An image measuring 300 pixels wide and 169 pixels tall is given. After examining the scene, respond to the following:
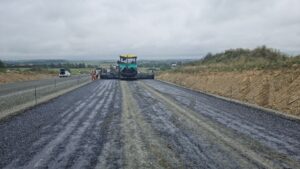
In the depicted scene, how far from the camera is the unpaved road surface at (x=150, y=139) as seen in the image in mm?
8953

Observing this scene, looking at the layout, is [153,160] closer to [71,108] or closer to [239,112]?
[239,112]

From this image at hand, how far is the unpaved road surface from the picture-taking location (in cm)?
895

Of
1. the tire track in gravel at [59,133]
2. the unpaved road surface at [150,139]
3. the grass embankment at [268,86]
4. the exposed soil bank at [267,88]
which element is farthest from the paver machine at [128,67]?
the unpaved road surface at [150,139]

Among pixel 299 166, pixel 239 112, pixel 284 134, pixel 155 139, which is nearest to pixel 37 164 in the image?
pixel 155 139

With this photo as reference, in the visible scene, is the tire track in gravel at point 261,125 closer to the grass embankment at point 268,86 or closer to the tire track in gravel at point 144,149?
the grass embankment at point 268,86

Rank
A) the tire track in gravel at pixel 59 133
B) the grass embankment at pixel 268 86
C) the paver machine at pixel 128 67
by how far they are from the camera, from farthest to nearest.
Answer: the paver machine at pixel 128 67 < the grass embankment at pixel 268 86 < the tire track in gravel at pixel 59 133

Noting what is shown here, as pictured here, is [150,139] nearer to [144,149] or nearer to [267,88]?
[144,149]

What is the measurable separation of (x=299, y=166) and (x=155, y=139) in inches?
170

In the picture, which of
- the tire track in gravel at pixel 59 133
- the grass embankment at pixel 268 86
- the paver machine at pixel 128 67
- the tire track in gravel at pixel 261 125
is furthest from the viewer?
the paver machine at pixel 128 67

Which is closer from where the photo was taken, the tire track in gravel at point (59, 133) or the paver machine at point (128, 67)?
the tire track in gravel at point (59, 133)

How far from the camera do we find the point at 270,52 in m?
59.5

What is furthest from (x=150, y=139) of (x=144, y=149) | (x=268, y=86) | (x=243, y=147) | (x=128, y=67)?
(x=128, y=67)

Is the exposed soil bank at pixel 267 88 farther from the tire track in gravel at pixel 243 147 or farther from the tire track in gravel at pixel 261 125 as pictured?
the tire track in gravel at pixel 243 147

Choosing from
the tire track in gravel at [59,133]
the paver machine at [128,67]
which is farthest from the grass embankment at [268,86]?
the paver machine at [128,67]
